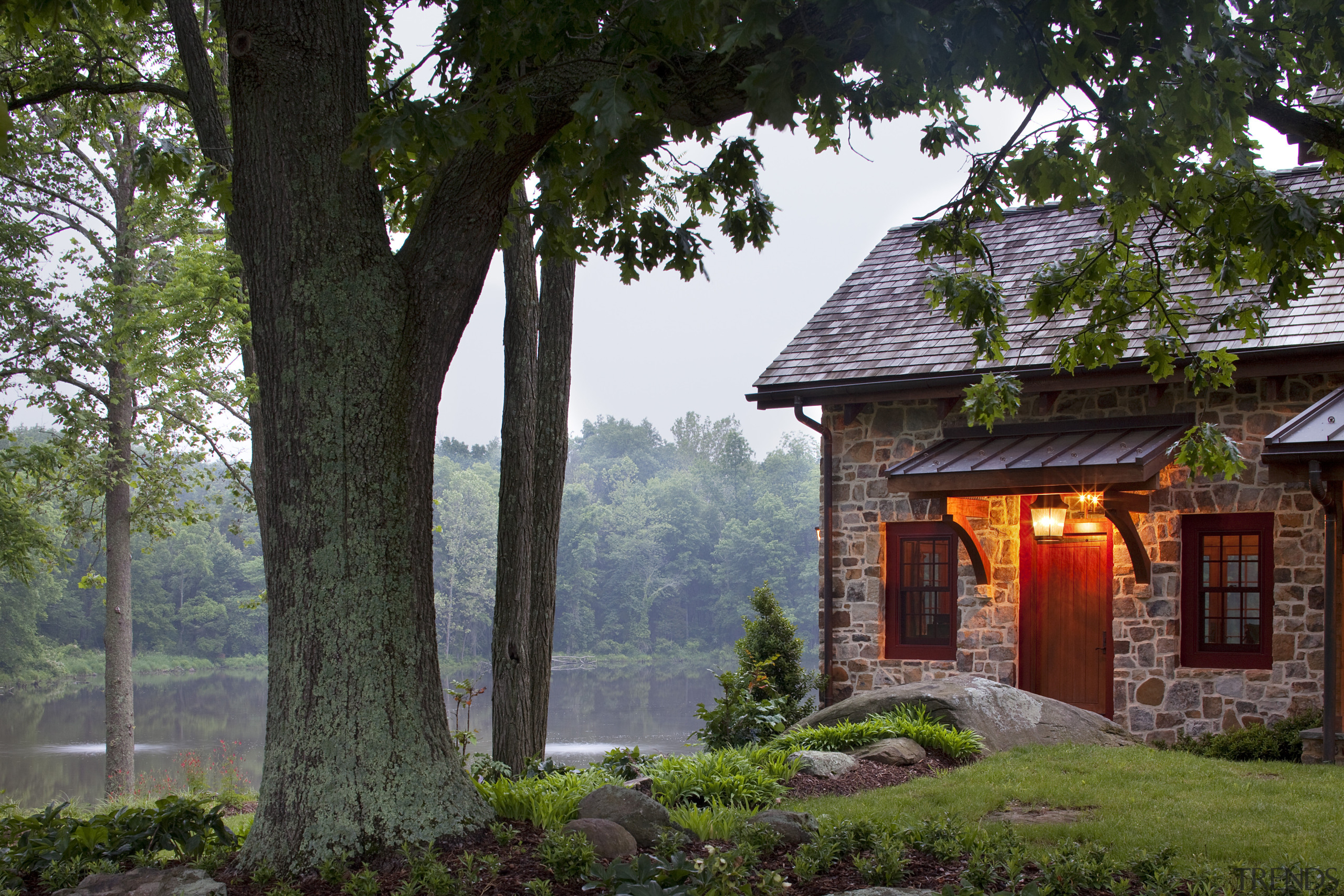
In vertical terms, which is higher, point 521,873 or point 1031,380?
point 1031,380

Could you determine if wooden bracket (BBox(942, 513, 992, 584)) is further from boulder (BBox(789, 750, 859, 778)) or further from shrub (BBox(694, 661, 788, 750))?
boulder (BBox(789, 750, 859, 778))

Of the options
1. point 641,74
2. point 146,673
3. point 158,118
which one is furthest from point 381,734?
point 146,673

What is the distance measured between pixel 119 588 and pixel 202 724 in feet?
50.3

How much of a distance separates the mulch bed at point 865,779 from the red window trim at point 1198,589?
12.0 feet

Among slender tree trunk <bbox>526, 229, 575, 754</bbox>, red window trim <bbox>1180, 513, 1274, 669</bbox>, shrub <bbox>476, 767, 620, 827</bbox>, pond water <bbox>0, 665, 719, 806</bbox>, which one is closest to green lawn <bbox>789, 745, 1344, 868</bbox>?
red window trim <bbox>1180, 513, 1274, 669</bbox>

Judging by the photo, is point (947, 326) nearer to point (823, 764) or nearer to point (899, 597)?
point (899, 597)

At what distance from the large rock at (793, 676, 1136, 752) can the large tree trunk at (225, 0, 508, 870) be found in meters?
5.53

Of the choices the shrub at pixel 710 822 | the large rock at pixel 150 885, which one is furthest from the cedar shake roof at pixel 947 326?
the large rock at pixel 150 885

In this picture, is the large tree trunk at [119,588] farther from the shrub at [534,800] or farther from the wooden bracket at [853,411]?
the shrub at [534,800]

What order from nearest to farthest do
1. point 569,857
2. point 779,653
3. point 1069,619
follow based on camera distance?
point 569,857
point 1069,619
point 779,653

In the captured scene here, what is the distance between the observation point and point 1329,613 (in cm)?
945

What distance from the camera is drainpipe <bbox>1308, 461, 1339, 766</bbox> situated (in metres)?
8.84

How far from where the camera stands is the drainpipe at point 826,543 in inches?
488

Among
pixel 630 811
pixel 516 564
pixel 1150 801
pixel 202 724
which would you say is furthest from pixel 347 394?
pixel 202 724
